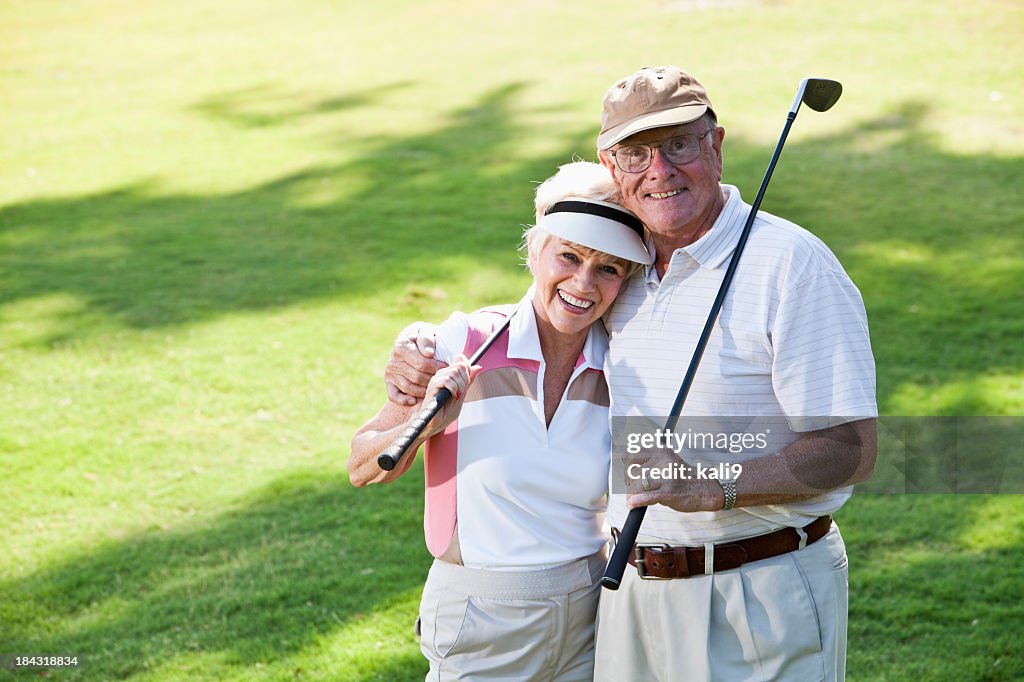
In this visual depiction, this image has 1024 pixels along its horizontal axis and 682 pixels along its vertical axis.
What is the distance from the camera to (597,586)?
114 inches

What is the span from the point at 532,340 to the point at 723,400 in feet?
1.65

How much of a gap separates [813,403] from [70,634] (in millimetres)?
3490

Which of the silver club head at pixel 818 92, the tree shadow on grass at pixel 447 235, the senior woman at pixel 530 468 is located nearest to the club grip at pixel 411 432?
the senior woman at pixel 530 468

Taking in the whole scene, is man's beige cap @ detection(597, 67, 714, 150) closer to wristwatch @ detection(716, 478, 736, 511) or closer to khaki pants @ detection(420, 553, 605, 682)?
wristwatch @ detection(716, 478, 736, 511)

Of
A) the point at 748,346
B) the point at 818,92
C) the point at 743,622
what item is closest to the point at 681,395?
the point at 748,346

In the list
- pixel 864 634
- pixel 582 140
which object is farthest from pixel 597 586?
pixel 582 140

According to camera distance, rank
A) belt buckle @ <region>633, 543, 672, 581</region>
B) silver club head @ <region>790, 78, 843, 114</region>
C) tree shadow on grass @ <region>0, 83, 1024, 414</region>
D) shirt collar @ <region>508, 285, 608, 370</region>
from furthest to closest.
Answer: tree shadow on grass @ <region>0, 83, 1024, 414</region>
silver club head @ <region>790, 78, 843, 114</region>
shirt collar @ <region>508, 285, 608, 370</region>
belt buckle @ <region>633, 543, 672, 581</region>

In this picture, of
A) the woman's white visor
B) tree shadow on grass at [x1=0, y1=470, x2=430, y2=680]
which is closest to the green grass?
tree shadow on grass at [x1=0, y1=470, x2=430, y2=680]

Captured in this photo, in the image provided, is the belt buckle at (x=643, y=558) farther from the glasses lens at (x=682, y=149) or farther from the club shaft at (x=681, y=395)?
the glasses lens at (x=682, y=149)

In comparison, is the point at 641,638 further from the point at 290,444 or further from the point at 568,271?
the point at 290,444

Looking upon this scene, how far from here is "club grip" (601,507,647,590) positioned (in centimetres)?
240

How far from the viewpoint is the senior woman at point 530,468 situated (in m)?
2.80

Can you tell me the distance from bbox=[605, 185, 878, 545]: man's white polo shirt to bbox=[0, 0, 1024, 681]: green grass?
2025 millimetres

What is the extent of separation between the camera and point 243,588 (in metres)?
5.09
